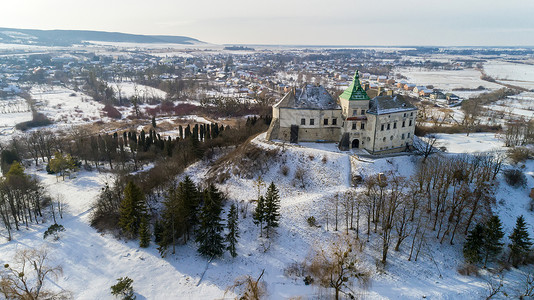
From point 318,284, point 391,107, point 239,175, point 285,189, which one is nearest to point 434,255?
point 318,284

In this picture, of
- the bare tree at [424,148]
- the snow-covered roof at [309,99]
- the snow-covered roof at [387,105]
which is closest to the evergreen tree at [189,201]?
the snow-covered roof at [309,99]

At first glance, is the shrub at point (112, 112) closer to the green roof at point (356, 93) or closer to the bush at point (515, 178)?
the green roof at point (356, 93)

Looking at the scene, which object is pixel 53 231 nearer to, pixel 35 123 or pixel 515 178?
pixel 515 178

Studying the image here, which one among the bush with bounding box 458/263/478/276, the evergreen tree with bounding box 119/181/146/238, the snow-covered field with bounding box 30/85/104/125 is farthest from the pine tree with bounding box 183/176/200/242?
the snow-covered field with bounding box 30/85/104/125

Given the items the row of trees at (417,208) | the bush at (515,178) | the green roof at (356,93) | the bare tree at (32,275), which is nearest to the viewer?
the bare tree at (32,275)

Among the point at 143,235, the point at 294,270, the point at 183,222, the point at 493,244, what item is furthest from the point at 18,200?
the point at 493,244
